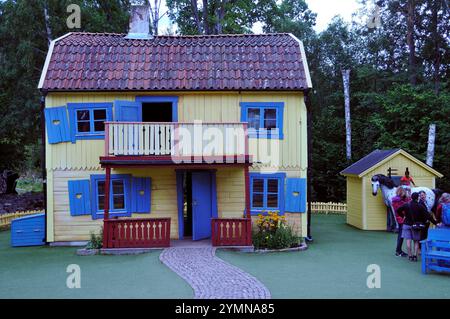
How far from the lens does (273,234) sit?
15117 mm

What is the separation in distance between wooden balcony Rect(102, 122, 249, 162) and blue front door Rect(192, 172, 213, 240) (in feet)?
5.17

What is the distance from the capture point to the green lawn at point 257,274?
935cm

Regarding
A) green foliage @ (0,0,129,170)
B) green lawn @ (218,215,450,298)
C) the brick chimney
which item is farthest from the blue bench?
green foliage @ (0,0,129,170)

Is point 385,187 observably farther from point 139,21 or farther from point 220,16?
point 220,16

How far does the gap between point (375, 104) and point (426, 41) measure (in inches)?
204

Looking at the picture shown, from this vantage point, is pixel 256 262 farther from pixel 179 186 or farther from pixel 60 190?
pixel 60 190

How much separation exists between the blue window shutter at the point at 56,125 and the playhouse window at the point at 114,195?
62.9 inches

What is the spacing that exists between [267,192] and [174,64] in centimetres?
525

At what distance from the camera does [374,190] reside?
18156 mm

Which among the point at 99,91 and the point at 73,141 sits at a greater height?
the point at 99,91

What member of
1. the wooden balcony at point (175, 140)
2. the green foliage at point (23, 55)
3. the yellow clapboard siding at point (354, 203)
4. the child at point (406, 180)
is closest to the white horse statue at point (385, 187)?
the child at point (406, 180)

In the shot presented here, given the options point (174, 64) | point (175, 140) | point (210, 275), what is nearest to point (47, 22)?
point (174, 64)

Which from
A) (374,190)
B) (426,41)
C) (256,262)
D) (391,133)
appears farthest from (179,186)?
(426,41)
